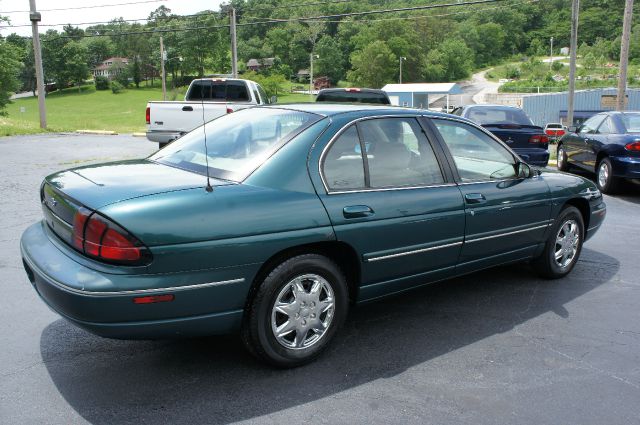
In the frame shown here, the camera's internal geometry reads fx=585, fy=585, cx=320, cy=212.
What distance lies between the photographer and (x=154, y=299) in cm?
301

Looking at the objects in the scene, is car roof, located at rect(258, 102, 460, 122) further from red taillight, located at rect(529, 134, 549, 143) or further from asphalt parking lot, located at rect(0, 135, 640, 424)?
red taillight, located at rect(529, 134, 549, 143)

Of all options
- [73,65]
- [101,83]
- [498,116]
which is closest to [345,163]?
[498,116]

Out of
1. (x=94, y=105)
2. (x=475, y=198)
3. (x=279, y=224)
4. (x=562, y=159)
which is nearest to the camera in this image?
(x=279, y=224)

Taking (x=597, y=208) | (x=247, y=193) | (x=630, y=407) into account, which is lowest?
(x=630, y=407)

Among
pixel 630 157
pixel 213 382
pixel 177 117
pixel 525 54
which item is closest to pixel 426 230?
pixel 213 382

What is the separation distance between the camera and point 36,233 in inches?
149

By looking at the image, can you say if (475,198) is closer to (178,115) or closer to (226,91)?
(178,115)

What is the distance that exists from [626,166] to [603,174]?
673mm

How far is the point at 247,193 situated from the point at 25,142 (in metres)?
19.0

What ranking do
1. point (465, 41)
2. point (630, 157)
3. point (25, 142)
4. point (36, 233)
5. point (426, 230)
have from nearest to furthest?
point (36, 233)
point (426, 230)
point (630, 157)
point (25, 142)
point (465, 41)

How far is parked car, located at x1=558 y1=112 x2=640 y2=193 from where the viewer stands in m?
9.78

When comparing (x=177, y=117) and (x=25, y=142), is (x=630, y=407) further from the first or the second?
(x=25, y=142)

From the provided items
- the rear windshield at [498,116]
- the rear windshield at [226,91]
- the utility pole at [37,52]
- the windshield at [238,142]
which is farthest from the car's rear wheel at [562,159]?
the utility pole at [37,52]

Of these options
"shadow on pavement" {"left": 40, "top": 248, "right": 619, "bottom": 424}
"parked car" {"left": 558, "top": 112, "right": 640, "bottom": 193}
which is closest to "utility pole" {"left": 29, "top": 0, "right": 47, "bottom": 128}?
"parked car" {"left": 558, "top": 112, "right": 640, "bottom": 193}
